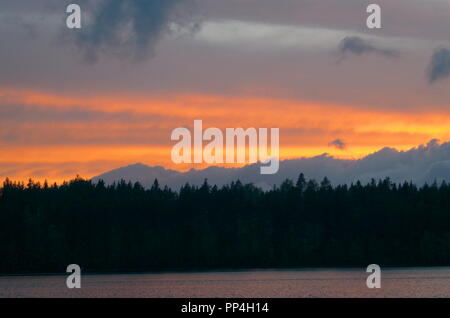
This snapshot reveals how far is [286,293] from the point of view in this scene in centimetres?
12038

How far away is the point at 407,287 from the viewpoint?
427 feet
